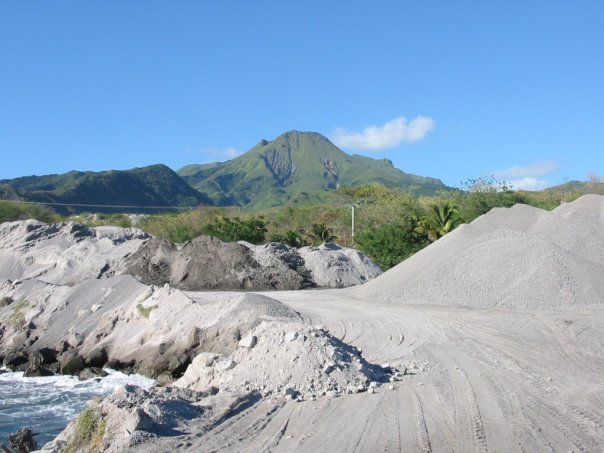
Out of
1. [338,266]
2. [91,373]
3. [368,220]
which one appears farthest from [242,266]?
[368,220]

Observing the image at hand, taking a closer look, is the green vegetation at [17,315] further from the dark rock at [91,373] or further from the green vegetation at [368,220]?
the dark rock at [91,373]

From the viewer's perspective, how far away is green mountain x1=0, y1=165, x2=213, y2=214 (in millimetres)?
106894

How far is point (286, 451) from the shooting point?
7840 mm

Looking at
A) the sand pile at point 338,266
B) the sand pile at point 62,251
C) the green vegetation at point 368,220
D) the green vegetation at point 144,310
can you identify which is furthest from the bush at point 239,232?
the green vegetation at point 144,310

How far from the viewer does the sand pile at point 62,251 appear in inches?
1209

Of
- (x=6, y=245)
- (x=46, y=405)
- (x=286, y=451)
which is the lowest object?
(x=46, y=405)

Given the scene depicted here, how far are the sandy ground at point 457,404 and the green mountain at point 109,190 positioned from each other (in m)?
83.4

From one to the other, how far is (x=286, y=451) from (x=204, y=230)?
3391 cm

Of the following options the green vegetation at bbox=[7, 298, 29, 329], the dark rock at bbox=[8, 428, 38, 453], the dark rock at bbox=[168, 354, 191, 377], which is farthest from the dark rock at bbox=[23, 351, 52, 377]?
the dark rock at bbox=[8, 428, 38, 453]

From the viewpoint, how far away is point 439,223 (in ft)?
114

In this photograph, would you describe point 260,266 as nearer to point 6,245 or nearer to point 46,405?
point 46,405

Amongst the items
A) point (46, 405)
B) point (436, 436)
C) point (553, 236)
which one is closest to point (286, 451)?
point (436, 436)

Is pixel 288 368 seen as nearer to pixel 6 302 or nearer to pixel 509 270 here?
pixel 509 270

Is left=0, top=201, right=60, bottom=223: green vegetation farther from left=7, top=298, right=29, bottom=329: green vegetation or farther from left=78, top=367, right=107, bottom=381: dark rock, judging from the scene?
left=78, top=367, right=107, bottom=381: dark rock
